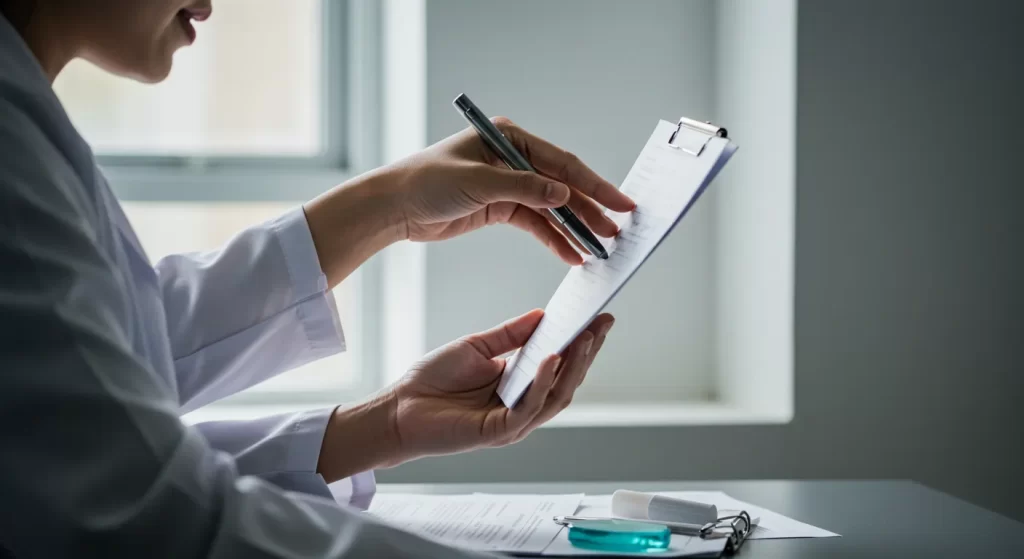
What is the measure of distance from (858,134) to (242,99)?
50.1 inches

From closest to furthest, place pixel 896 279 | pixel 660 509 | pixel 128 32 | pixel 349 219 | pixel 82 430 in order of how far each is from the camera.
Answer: pixel 82 430, pixel 128 32, pixel 660 509, pixel 349 219, pixel 896 279

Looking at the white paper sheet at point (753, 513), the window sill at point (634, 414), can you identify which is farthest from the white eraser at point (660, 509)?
the window sill at point (634, 414)

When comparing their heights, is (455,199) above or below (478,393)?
above

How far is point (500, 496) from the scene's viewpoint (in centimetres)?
102

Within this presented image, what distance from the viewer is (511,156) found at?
99 centimetres

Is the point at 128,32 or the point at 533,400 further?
the point at 533,400

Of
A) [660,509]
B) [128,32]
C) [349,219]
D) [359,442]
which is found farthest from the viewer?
[349,219]

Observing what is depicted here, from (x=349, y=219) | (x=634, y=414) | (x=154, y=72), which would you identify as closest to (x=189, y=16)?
(x=154, y=72)

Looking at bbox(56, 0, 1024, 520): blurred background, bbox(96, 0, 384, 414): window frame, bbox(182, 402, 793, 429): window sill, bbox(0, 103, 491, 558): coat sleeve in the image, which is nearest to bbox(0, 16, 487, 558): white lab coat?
bbox(0, 103, 491, 558): coat sleeve

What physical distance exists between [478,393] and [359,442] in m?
0.14

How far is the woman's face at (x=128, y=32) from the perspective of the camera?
71cm

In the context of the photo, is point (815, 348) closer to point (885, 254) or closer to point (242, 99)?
point (885, 254)

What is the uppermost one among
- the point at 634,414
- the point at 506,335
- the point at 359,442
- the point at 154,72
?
the point at 154,72

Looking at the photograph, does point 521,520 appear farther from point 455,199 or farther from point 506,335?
point 455,199
